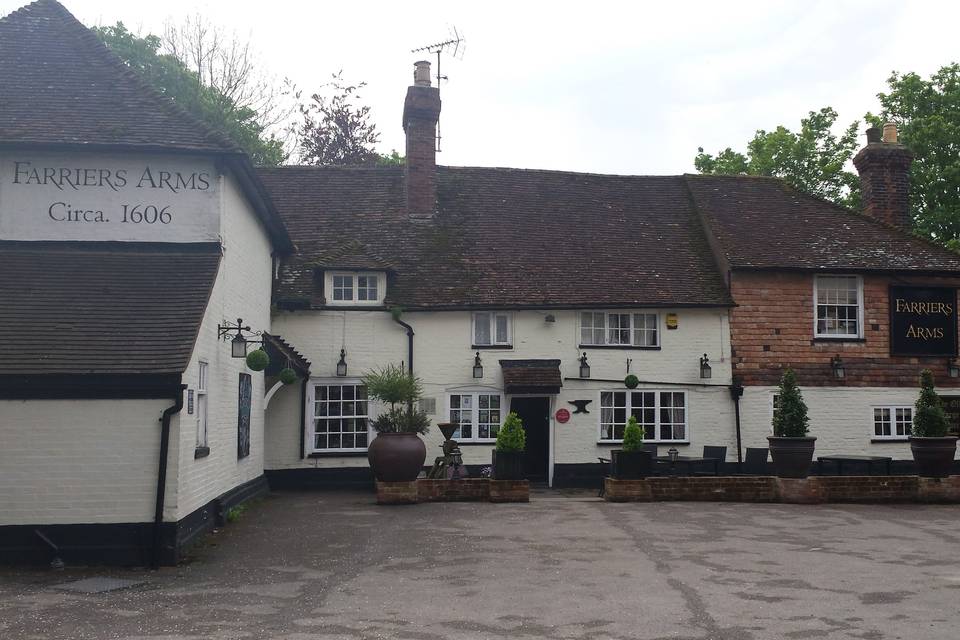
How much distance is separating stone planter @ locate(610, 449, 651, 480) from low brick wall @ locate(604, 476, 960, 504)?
0.43 feet

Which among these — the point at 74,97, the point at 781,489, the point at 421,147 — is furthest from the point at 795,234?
the point at 74,97

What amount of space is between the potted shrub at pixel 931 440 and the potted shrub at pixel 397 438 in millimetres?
9514

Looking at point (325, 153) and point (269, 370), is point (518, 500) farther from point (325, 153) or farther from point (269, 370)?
point (325, 153)

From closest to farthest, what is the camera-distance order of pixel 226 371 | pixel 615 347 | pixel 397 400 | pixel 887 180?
pixel 226 371 → pixel 397 400 → pixel 615 347 → pixel 887 180

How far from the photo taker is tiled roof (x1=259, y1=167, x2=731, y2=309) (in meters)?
20.8

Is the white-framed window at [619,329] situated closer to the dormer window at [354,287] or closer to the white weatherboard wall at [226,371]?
the dormer window at [354,287]

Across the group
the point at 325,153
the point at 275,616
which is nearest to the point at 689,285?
the point at 275,616

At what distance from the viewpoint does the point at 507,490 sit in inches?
669

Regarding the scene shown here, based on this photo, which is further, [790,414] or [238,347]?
[790,414]

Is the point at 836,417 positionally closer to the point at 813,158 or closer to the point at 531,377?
the point at 531,377

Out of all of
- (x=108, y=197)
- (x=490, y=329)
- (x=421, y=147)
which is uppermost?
(x=421, y=147)

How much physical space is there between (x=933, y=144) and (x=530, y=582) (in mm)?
28224

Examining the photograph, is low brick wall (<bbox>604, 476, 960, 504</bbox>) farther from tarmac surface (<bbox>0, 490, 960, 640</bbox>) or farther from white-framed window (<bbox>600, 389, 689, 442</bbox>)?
white-framed window (<bbox>600, 389, 689, 442</bbox>)

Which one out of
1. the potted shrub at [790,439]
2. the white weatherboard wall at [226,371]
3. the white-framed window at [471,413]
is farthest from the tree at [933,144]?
the white weatherboard wall at [226,371]
